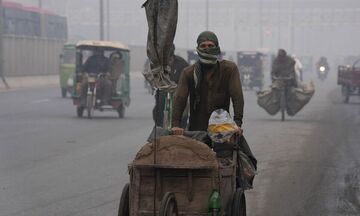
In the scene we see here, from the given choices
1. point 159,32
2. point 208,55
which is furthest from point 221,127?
point 159,32

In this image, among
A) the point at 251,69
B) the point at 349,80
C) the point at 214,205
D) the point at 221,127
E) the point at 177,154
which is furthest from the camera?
the point at 251,69

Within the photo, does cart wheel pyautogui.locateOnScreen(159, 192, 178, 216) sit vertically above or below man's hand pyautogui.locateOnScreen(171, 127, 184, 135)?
below

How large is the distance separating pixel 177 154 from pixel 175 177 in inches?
7.1

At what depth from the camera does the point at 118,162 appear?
14344 mm

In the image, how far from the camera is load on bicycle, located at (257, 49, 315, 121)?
2461 centimetres

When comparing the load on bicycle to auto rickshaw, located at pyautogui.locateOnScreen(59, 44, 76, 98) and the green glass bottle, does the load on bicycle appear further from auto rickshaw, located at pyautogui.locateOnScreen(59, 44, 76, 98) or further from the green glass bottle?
the green glass bottle

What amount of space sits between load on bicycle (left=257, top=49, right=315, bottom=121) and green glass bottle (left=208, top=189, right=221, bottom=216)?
17.7 meters

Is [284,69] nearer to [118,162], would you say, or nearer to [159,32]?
[118,162]

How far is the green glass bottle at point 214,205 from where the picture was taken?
6945 millimetres

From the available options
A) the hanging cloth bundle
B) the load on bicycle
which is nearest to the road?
the load on bicycle

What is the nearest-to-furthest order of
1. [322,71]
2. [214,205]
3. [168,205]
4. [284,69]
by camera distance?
1. [168,205]
2. [214,205]
3. [284,69]
4. [322,71]

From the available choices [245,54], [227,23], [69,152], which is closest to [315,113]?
[69,152]

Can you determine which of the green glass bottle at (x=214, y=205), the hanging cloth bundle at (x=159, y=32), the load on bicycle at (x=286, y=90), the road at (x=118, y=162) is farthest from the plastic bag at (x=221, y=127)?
the load on bicycle at (x=286, y=90)

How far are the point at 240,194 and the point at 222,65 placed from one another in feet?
3.80
